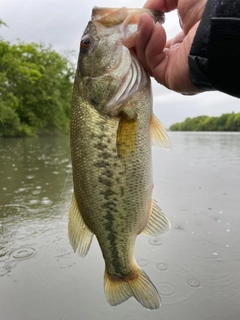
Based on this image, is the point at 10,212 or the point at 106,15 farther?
the point at 10,212

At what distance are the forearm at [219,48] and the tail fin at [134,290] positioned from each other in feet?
4.00

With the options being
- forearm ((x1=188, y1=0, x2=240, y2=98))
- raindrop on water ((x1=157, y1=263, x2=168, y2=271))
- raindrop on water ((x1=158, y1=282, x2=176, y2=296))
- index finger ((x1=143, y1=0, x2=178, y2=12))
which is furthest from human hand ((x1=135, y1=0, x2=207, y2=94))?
raindrop on water ((x1=157, y1=263, x2=168, y2=271))

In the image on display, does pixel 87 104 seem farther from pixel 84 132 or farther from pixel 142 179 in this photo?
pixel 142 179

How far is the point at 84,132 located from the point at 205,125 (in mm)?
76325

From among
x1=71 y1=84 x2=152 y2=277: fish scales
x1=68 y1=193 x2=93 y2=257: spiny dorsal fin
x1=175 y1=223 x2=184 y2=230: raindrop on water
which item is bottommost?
x1=175 y1=223 x2=184 y2=230: raindrop on water

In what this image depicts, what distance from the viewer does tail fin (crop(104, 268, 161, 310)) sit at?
2039mm

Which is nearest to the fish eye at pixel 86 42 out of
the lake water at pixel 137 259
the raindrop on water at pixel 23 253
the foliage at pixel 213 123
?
the lake water at pixel 137 259

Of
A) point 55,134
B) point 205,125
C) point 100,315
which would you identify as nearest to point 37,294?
point 100,315

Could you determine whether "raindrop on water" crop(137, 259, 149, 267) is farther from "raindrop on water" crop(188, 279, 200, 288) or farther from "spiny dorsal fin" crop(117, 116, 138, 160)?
"spiny dorsal fin" crop(117, 116, 138, 160)

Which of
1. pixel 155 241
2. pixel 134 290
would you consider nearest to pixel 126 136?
pixel 134 290

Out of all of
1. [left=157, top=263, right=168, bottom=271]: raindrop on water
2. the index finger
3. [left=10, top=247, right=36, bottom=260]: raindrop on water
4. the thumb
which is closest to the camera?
the thumb

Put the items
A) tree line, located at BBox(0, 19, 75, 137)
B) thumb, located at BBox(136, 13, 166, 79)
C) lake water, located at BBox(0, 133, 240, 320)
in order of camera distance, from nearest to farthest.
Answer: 1. thumb, located at BBox(136, 13, 166, 79)
2. lake water, located at BBox(0, 133, 240, 320)
3. tree line, located at BBox(0, 19, 75, 137)

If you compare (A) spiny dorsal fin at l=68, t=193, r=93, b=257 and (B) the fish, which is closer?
(B) the fish

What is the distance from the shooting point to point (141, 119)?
1.89 m
